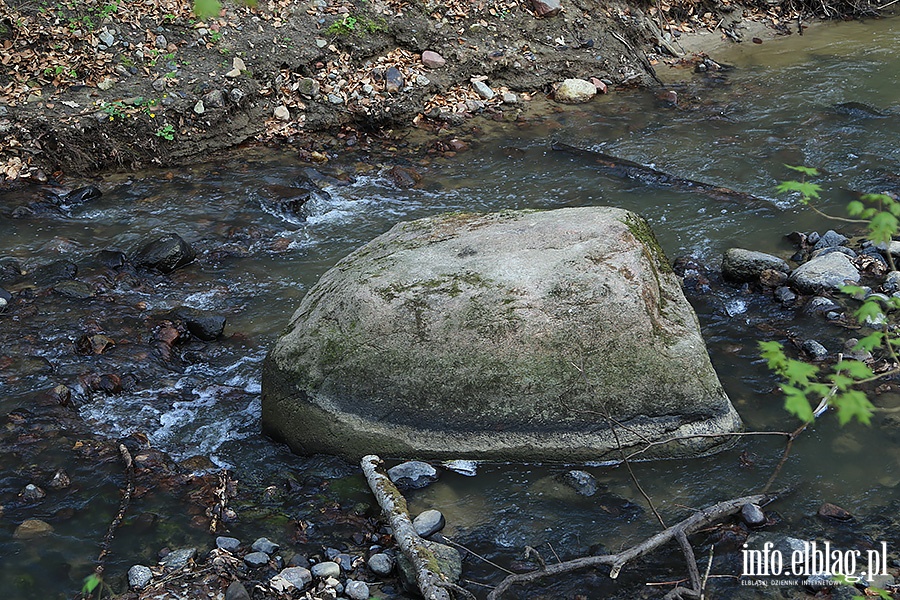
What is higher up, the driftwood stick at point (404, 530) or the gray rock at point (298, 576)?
the driftwood stick at point (404, 530)

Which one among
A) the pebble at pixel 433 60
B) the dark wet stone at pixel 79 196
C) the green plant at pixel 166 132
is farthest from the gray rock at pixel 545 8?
the dark wet stone at pixel 79 196

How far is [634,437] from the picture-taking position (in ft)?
14.4

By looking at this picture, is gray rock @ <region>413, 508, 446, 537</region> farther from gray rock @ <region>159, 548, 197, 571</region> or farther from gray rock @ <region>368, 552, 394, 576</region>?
gray rock @ <region>159, 548, 197, 571</region>

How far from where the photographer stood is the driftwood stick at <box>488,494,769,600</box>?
3598 mm

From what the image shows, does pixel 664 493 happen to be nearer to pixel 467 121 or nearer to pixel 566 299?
pixel 566 299

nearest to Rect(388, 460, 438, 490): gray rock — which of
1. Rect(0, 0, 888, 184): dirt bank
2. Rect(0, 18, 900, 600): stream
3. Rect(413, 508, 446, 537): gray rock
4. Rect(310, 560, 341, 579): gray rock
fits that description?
Rect(0, 18, 900, 600): stream

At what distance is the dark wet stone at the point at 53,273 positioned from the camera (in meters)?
6.52

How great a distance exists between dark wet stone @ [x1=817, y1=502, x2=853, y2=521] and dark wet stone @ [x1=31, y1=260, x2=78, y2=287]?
232 inches

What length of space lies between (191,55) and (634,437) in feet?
23.9

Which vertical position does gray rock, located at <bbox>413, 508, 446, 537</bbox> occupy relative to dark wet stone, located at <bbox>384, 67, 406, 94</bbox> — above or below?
below

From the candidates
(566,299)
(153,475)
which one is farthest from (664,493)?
(153,475)

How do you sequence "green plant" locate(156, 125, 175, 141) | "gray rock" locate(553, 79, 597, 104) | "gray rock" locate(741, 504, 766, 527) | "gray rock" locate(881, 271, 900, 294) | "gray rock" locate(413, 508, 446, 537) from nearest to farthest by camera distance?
"gray rock" locate(741, 504, 766, 527), "gray rock" locate(413, 508, 446, 537), "gray rock" locate(881, 271, 900, 294), "green plant" locate(156, 125, 175, 141), "gray rock" locate(553, 79, 597, 104)

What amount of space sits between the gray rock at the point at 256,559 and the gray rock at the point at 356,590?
46 cm

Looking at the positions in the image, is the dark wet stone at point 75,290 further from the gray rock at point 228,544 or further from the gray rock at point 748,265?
the gray rock at point 748,265
